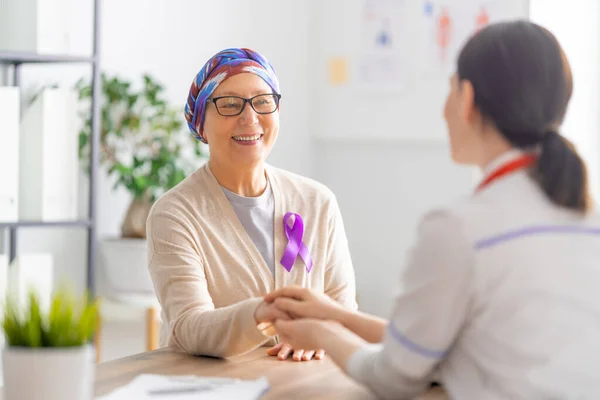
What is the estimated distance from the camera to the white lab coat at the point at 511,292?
110 centimetres

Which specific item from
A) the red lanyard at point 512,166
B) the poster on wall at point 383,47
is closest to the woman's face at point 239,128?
the red lanyard at point 512,166

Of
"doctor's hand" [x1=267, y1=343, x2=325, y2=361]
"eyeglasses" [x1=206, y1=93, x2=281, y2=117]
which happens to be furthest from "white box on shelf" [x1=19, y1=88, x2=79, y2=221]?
"doctor's hand" [x1=267, y1=343, x2=325, y2=361]

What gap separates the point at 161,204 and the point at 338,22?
9.70ft

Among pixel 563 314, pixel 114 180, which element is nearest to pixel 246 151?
pixel 563 314

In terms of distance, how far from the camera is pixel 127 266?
3535mm

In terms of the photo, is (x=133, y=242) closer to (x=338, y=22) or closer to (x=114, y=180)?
(x=114, y=180)

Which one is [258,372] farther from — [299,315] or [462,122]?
[462,122]

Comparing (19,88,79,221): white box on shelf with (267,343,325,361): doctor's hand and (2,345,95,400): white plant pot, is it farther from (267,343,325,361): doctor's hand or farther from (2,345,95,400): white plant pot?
(2,345,95,400): white plant pot

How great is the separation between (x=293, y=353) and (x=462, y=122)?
64cm

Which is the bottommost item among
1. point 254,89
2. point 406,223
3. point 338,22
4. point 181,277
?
point 406,223

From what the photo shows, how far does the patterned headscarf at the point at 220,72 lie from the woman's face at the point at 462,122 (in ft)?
2.74

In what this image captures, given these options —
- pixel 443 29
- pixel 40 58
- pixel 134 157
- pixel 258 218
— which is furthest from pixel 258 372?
pixel 443 29

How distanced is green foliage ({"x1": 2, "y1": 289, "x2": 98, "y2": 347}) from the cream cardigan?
583 mm

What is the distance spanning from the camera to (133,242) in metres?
3.50
